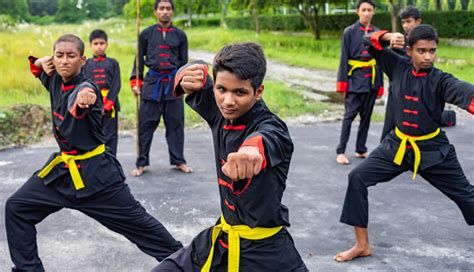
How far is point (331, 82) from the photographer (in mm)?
15672

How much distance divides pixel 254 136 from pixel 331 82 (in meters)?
13.5

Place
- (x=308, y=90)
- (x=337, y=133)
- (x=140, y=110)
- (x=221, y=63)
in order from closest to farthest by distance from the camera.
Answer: (x=221, y=63), (x=140, y=110), (x=337, y=133), (x=308, y=90)

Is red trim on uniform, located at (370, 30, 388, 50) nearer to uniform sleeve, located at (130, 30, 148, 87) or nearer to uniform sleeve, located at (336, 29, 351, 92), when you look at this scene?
uniform sleeve, located at (336, 29, 351, 92)

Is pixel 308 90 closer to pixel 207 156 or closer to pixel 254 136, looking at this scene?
pixel 207 156

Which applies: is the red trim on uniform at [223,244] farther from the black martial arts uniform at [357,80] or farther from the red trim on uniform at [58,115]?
the black martial arts uniform at [357,80]

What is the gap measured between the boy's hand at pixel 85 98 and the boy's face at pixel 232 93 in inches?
47.4

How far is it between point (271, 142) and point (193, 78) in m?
0.76

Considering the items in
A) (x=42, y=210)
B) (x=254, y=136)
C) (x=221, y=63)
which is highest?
(x=221, y=63)

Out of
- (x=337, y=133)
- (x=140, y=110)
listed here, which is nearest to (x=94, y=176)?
(x=140, y=110)

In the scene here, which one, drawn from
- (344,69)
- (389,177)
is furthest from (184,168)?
(389,177)

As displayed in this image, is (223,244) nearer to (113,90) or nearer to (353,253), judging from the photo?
(353,253)

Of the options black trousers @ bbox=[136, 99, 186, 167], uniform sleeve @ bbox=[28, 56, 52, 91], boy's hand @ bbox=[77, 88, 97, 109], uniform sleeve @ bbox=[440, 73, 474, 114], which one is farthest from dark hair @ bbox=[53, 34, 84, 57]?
black trousers @ bbox=[136, 99, 186, 167]

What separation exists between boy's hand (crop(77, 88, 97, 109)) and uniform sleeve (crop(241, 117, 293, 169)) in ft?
4.47

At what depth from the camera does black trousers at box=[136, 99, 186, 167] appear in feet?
23.6
